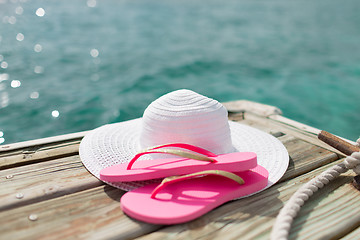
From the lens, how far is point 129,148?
144 cm

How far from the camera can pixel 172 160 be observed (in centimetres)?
123

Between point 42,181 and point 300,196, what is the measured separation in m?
0.97

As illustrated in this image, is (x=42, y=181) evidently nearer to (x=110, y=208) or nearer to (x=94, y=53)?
(x=110, y=208)

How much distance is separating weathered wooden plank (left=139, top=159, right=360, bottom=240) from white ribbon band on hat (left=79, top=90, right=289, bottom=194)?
10cm

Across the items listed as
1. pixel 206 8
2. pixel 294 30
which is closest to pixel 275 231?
pixel 294 30

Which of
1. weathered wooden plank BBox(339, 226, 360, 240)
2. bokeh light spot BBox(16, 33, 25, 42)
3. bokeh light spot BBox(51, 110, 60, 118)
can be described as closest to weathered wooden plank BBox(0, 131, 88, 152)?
weathered wooden plank BBox(339, 226, 360, 240)

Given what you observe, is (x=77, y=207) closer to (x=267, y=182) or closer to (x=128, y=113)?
(x=267, y=182)

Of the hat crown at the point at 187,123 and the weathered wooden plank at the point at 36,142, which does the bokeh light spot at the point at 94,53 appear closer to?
the weathered wooden plank at the point at 36,142

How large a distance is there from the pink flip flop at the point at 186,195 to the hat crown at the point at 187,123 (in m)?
0.16

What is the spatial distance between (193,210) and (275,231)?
253mm

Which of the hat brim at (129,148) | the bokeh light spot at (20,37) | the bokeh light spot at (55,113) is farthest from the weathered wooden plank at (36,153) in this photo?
the bokeh light spot at (20,37)

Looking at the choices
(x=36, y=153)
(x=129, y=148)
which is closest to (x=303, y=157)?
(x=129, y=148)

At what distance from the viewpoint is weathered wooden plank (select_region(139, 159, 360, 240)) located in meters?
1.00

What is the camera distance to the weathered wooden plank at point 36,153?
1.47 m
